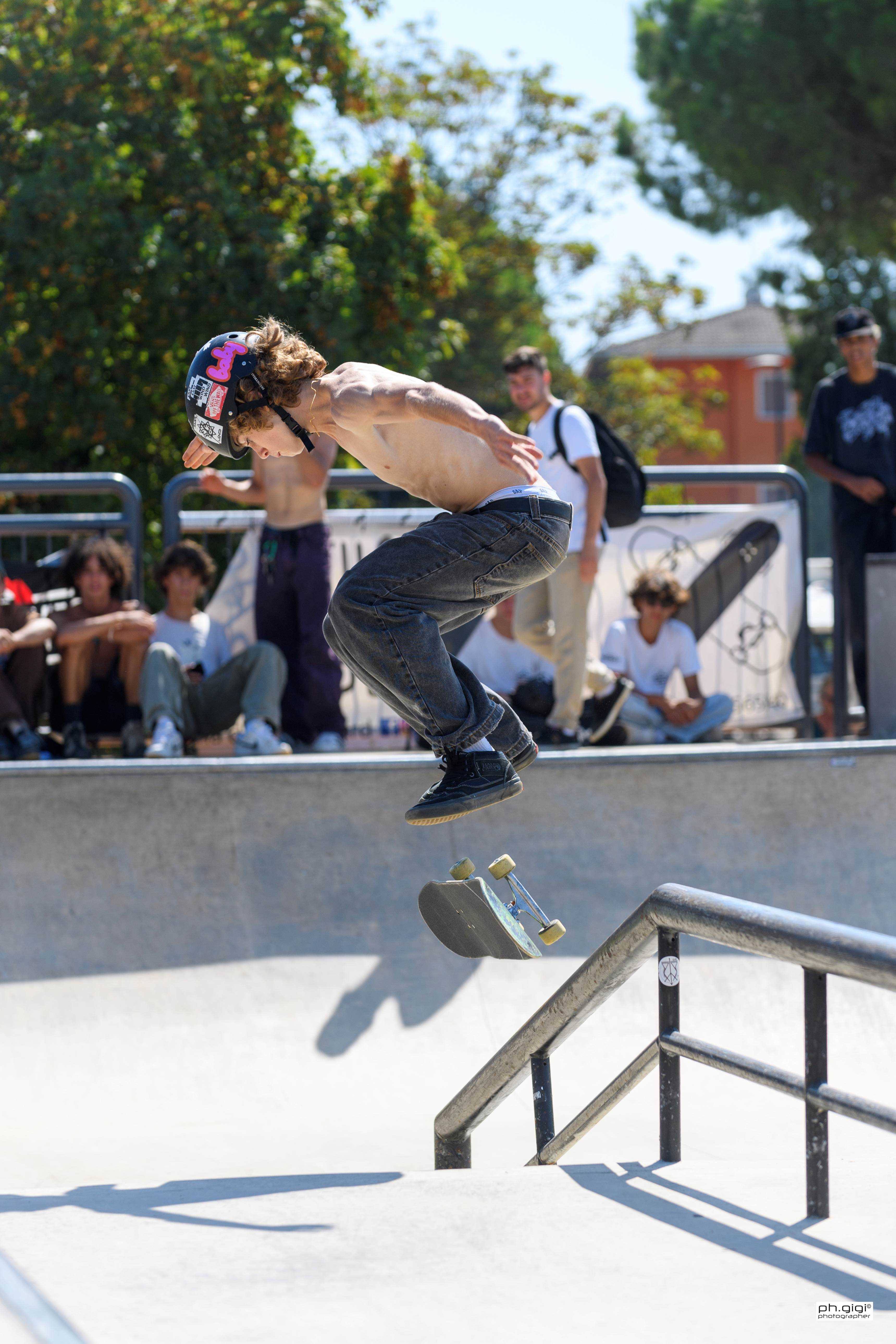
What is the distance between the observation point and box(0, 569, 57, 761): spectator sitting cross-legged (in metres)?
6.23

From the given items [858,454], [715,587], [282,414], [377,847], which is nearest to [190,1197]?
[282,414]

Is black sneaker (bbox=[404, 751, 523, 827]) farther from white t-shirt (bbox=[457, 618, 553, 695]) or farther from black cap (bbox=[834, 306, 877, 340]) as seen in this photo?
black cap (bbox=[834, 306, 877, 340])

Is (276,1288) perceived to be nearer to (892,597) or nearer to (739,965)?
(739,965)

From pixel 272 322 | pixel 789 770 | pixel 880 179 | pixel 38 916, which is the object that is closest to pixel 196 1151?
pixel 38 916

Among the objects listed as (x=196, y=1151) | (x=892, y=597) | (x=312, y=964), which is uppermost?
(x=892, y=597)

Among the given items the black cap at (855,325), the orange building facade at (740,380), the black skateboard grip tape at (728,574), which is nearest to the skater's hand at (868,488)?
the black skateboard grip tape at (728,574)

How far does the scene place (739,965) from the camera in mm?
5441

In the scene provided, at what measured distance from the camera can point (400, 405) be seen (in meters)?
3.50

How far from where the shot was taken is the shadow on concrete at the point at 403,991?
5.08 meters

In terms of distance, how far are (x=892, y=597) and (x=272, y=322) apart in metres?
4.39

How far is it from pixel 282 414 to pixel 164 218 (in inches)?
354

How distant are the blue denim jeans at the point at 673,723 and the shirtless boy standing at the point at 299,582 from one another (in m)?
1.53

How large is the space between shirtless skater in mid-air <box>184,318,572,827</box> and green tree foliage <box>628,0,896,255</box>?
2108 centimetres

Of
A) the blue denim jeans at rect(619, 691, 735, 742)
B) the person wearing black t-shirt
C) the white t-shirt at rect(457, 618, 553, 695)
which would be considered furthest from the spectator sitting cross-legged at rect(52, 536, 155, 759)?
the person wearing black t-shirt
